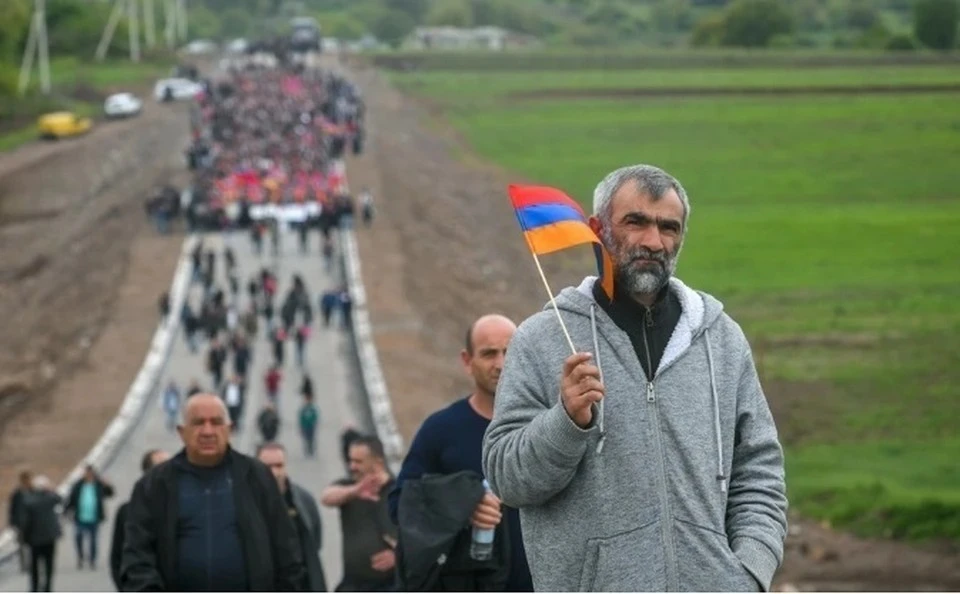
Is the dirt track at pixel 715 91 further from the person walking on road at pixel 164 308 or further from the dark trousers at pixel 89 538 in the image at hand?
the dark trousers at pixel 89 538

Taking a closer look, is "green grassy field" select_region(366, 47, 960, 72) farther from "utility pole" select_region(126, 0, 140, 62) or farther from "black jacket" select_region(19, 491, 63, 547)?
"black jacket" select_region(19, 491, 63, 547)

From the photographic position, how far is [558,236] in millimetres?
4621

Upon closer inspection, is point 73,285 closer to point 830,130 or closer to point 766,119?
point 830,130

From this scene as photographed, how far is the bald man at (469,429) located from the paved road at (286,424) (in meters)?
10.5

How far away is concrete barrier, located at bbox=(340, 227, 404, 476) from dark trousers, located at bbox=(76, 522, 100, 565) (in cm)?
255

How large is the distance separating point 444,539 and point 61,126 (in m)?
82.9

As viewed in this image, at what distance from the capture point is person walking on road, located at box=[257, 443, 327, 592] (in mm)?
7910

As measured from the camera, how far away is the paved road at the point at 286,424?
1966cm

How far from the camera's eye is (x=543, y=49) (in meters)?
139

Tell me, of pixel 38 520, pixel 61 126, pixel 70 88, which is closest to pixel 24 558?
pixel 38 520

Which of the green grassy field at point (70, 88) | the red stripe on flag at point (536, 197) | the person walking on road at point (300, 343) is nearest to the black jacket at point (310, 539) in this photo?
the red stripe on flag at point (536, 197)

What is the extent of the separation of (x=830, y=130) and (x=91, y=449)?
52767 millimetres

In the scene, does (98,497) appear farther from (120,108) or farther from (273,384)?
(120,108)

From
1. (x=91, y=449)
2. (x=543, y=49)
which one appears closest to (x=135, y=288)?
(x=91, y=449)
